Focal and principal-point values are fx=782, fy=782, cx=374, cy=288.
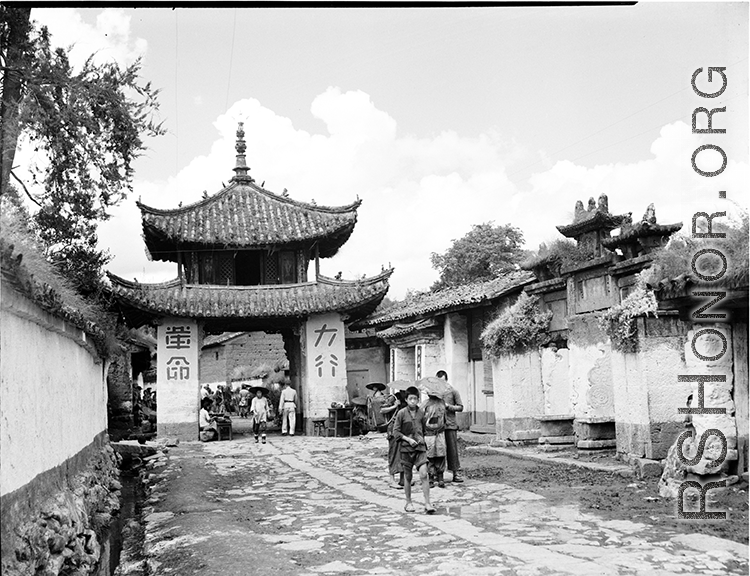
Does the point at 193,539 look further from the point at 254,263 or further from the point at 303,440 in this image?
the point at 254,263

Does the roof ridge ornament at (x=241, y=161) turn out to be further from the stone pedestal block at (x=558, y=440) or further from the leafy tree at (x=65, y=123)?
the stone pedestal block at (x=558, y=440)

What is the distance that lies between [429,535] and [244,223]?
60.8 feet

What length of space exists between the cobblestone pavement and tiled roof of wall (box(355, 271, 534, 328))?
6629 mm

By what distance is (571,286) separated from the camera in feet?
49.4

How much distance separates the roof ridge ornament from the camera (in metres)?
27.8

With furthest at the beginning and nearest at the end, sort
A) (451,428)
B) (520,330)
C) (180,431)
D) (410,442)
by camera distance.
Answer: (180,431) < (520,330) < (451,428) < (410,442)

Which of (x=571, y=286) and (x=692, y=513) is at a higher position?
(x=571, y=286)

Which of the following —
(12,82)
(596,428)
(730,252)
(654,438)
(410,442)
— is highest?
(12,82)

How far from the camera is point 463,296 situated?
69.5 ft

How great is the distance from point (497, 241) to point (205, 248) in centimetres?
1564

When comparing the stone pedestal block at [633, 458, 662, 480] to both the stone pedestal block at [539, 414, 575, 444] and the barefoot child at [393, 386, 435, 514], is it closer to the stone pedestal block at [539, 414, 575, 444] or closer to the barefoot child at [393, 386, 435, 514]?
the barefoot child at [393, 386, 435, 514]

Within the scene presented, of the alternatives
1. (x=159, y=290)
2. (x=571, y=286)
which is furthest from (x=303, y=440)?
(x=571, y=286)

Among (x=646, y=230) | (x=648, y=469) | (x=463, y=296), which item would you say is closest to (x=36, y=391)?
(x=648, y=469)

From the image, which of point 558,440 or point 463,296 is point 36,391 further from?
point 463,296
